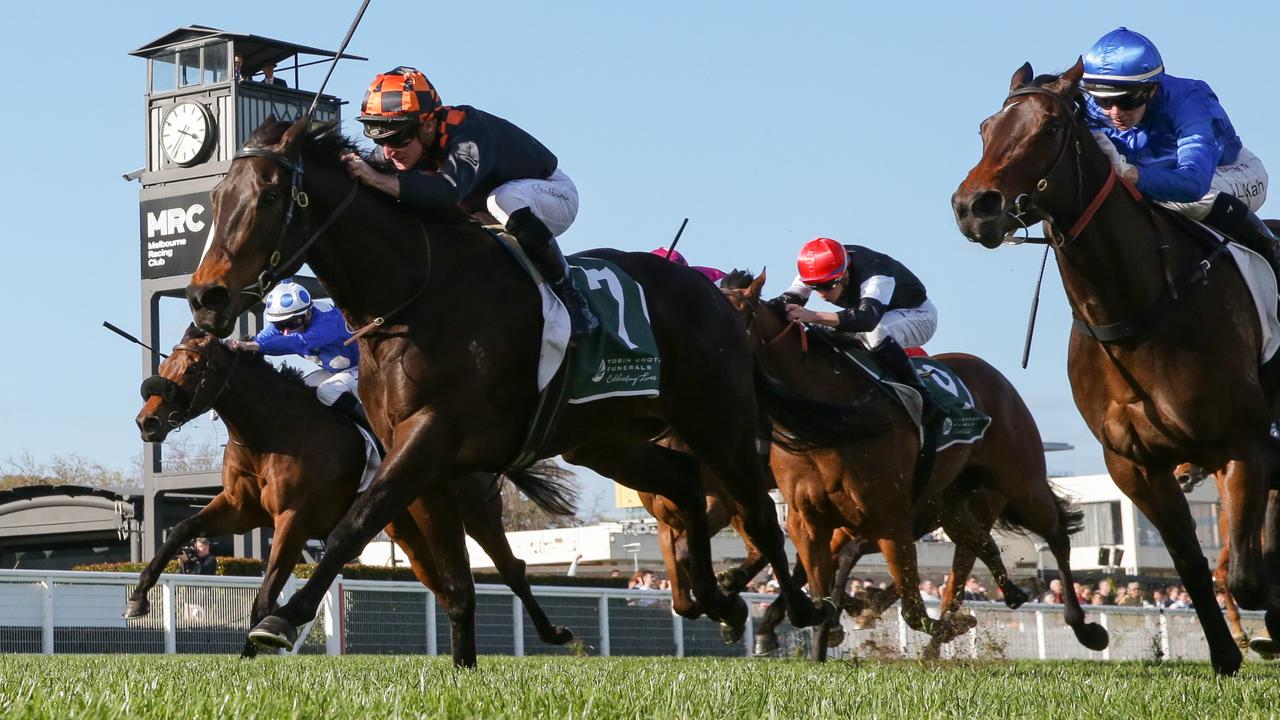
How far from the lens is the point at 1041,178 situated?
5363 millimetres

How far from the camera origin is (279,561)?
852 centimetres

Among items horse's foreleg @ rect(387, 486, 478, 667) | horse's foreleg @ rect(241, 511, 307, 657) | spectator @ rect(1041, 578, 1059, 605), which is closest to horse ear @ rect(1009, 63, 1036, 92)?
horse's foreleg @ rect(387, 486, 478, 667)

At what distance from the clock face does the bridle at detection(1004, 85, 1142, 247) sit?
27405mm

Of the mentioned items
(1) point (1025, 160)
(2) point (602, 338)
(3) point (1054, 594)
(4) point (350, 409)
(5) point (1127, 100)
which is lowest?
(3) point (1054, 594)

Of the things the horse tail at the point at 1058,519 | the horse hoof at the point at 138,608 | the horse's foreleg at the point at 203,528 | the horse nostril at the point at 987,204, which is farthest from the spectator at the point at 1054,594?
the horse nostril at the point at 987,204

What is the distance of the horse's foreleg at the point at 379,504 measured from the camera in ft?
15.5

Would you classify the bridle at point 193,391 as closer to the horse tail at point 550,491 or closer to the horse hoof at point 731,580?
the horse tail at point 550,491

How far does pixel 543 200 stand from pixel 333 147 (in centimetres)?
85

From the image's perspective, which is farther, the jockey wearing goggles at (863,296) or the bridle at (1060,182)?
the jockey wearing goggles at (863,296)

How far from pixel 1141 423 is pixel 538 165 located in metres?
2.45

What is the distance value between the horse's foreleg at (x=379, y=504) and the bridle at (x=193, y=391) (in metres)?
4.48

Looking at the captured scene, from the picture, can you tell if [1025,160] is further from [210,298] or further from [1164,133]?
[210,298]

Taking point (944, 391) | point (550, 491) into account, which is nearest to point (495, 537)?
point (550, 491)

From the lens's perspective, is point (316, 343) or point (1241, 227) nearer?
point (1241, 227)
